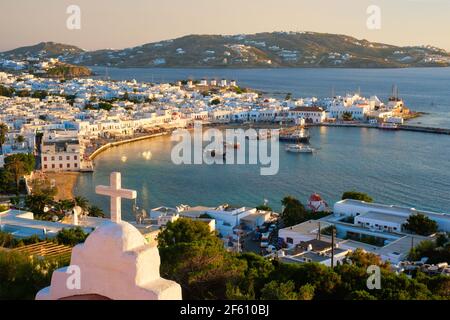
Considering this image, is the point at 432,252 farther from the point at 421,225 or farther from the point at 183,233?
the point at 183,233

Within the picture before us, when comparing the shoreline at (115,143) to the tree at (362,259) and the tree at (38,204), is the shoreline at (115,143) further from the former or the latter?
the tree at (362,259)

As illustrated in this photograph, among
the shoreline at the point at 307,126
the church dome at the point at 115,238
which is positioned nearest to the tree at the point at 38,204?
the church dome at the point at 115,238

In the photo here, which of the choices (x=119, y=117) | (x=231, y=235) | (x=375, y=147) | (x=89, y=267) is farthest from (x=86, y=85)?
(x=89, y=267)

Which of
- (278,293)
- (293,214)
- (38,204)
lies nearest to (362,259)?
(278,293)

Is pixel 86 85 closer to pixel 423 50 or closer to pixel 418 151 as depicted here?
pixel 418 151

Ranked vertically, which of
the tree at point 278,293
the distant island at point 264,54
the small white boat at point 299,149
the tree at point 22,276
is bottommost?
the small white boat at point 299,149
